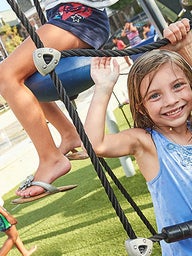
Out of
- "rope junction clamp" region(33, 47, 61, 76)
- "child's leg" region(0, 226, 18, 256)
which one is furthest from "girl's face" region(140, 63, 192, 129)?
"child's leg" region(0, 226, 18, 256)

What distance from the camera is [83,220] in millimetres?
3197

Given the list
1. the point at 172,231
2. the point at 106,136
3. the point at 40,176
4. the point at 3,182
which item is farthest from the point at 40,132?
the point at 3,182

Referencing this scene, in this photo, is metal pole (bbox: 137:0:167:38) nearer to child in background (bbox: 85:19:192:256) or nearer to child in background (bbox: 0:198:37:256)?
child in background (bbox: 85:19:192:256)

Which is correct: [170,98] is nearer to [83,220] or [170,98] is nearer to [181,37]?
[181,37]

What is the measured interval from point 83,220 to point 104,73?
7.59ft

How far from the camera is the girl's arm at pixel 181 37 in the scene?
1.14 metres

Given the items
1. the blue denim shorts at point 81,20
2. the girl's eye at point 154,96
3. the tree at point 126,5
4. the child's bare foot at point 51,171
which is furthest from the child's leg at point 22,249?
the tree at point 126,5

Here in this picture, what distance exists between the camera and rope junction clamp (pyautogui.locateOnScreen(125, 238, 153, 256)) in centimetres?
88

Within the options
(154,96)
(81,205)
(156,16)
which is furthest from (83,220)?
(154,96)

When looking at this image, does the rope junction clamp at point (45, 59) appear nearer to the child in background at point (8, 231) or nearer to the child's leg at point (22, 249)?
the child in background at point (8, 231)

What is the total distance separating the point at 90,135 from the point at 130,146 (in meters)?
0.14

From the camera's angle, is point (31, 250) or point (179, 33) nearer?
point (179, 33)

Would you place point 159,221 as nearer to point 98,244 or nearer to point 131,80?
point 131,80

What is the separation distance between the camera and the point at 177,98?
3.60ft
